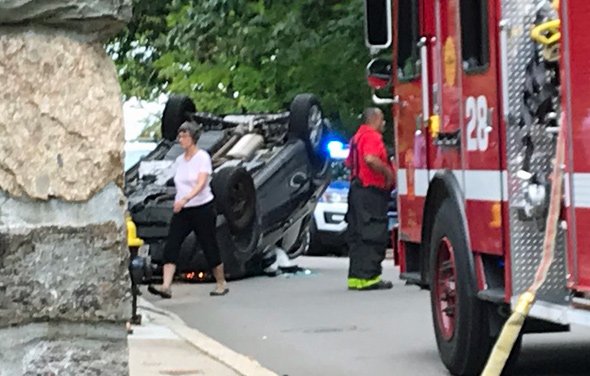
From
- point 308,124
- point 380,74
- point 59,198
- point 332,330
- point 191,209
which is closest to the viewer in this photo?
point 59,198

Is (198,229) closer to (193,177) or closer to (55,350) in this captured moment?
(193,177)

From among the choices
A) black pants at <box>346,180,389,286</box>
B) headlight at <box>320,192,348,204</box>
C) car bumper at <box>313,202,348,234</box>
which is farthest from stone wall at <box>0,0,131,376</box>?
headlight at <box>320,192,348,204</box>

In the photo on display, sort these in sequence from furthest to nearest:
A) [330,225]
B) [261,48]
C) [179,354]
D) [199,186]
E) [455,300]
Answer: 1. [330,225]
2. [261,48]
3. [199,186]
4. [179,354]
5. [455,300]

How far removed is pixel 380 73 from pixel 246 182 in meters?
6.09

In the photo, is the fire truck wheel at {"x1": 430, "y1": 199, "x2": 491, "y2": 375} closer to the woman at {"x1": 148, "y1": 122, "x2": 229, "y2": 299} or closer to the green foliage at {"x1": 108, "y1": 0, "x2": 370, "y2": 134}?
the woman at {"x1": 148, "y1": 122, "x2": 229, "y2": 299}

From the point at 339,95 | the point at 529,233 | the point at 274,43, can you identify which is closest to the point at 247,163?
the point at 274,43

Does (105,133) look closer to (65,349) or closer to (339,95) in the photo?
(65,349)

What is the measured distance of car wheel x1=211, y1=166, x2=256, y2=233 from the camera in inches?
669

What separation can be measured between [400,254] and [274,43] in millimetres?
12733

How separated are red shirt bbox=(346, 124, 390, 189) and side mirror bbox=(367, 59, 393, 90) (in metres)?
4.29

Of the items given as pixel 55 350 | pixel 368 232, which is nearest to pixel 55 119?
pixel 55 350

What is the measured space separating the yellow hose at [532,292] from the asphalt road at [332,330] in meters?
2.75

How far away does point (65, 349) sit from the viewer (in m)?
2.99

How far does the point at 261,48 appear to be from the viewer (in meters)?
23.7
